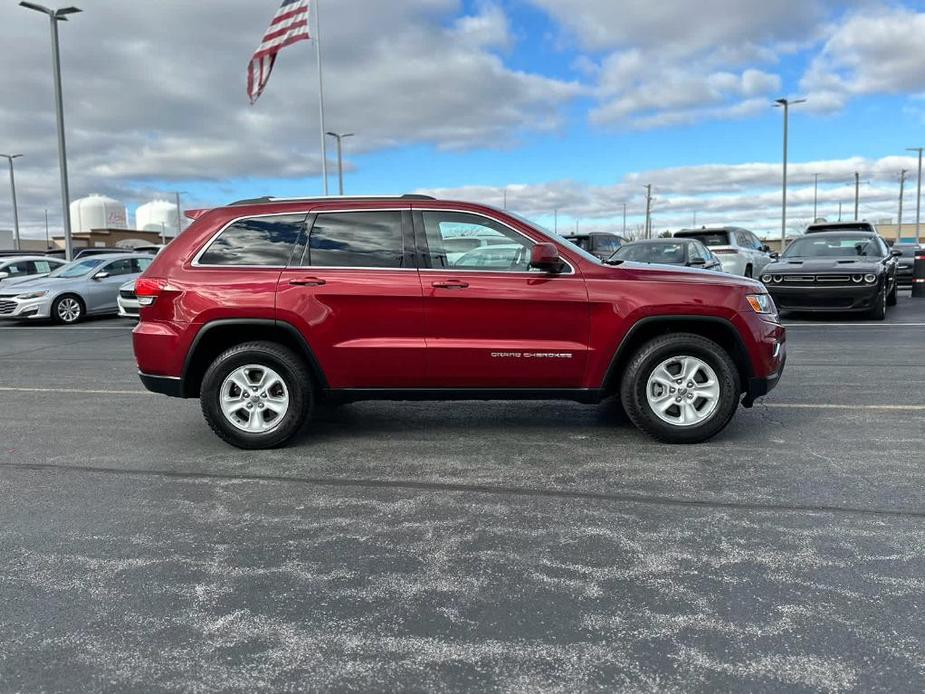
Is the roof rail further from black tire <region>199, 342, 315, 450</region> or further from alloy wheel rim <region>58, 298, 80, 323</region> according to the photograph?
alloy wheel rim <region>58, 298, 80, 323</region>

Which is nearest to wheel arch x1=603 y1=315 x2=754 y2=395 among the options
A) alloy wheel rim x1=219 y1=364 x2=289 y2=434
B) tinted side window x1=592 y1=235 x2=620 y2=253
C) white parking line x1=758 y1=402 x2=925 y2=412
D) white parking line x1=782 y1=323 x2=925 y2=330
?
white parking line x1=758 y1=402 x2=925 y2=412

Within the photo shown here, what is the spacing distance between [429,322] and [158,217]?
93374mm

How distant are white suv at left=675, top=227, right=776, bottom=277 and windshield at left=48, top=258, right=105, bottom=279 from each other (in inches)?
525

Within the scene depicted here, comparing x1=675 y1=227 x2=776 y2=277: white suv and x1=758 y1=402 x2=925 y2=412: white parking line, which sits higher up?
x1=675 y1=227 x2=776 y2=277: white suv

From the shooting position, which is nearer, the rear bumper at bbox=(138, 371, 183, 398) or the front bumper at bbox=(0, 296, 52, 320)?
the rear bumper at bbox=(138, 371, 183, 398)

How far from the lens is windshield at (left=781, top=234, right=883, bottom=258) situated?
13.8 meters

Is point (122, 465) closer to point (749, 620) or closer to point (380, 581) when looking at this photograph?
point (380, 581)

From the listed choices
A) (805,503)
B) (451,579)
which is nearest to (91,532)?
(451,579)

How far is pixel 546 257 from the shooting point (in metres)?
5.06

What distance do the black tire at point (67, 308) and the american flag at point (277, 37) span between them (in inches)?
337

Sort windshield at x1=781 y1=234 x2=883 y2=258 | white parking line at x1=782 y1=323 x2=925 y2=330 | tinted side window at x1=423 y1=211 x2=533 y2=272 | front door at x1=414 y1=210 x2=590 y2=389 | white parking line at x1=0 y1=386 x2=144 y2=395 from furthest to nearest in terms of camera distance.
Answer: windshield at x1=781 y1=234 x2=883 y2=258 → white parking line at x1=782 y1=323 x2=925 y2=330 → white parking line at x1=0 y1=386 x2=144 y2=395 → tinted side window at x1=423 y1=211 x2=533 y2=272 → front door at x1=414 y1=210 x2=590 y2=389

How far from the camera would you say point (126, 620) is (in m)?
2.92

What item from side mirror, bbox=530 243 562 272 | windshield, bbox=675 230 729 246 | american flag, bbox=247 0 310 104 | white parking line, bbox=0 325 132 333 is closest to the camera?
side mirror, bbox=530 243 562 272

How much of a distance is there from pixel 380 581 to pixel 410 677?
29.3 inches
